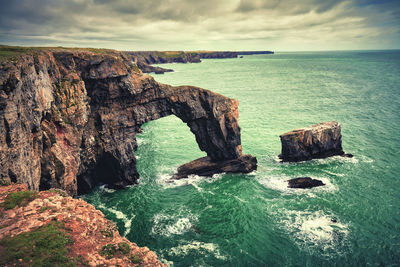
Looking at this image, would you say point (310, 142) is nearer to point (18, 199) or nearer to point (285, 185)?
point (285, 185)

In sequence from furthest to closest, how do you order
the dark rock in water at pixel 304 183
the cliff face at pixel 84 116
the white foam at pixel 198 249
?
the dark rock in water at pixel 304 183
the white foam at pixel 198 249
the cliff face at pixel 84 116

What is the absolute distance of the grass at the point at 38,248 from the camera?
41.2ft

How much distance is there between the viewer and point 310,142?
4916 centimetres

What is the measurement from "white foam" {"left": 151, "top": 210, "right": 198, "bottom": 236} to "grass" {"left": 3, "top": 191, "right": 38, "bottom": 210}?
1670cm

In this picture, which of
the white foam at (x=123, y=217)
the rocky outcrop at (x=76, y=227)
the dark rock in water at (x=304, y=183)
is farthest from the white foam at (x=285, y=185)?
the rocky outcrop at (x=76, y=227)

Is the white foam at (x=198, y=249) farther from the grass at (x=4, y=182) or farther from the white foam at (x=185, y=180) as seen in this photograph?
the grass at (x=4, y=182)

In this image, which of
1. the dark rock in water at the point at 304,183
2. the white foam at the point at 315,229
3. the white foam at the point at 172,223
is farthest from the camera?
the dark rock in water at the point at 304,183

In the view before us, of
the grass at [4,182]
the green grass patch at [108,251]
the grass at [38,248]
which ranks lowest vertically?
the green grass patch at [108,251]

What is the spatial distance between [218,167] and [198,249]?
21257mm

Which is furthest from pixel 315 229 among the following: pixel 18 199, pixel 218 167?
pixel 18 199

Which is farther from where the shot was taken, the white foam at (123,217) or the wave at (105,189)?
the wave at (105,189)

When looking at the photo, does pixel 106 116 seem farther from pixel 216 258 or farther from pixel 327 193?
pixel 327 193

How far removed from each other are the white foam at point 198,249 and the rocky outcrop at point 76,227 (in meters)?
12.8

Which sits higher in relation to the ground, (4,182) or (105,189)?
(4,182)
